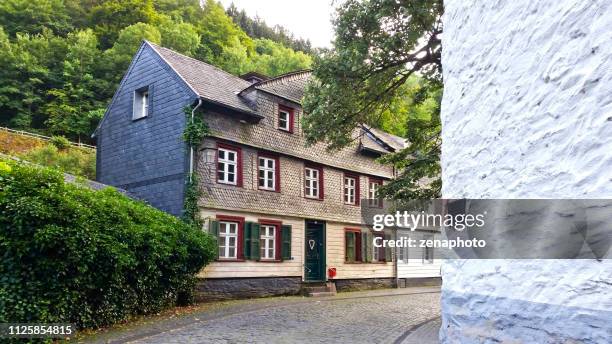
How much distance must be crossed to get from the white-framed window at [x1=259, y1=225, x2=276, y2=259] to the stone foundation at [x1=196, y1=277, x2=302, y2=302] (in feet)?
2.57

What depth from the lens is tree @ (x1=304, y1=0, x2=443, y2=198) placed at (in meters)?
10.8

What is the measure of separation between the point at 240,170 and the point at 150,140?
303 cm

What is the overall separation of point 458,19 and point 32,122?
3314 cm

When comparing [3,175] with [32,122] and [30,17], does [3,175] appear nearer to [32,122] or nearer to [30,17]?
[32,122]

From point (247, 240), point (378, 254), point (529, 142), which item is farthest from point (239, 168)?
point (529, 142)

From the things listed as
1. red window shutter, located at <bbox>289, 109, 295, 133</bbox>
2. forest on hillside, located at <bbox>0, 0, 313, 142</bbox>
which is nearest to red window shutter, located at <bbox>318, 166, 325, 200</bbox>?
red window shutter, located at <bbox>289, 109, 295, 133</bbox>

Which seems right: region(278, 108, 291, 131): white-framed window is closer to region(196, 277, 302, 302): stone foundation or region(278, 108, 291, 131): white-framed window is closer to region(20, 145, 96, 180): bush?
region(196, 277, 302, 302): stone foundation

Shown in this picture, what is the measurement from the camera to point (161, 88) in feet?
51.5

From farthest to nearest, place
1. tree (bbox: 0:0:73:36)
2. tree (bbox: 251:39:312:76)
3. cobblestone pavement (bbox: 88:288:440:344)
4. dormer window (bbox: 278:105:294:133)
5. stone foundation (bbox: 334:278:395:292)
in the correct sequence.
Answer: tree (bbox: 251:39:312:76) < tree (bbox: 0:0:73:36) < stone foundation (bbox: 334:278:395:292) < dormer window (bbox: 278:105:294:133) < cobblestone pavement (bbox: 88:288:440:344)

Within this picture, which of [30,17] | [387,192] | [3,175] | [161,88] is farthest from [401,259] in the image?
[30,17]

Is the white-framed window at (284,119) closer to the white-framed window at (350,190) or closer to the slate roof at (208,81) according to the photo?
the slate roof at (208,81)

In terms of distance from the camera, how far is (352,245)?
1997cm

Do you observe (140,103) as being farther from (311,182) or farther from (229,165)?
(311,182)

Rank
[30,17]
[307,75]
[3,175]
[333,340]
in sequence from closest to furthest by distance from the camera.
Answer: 1. [3,175]
2. [333,340]
3. [307,75]
4. [30,17]
